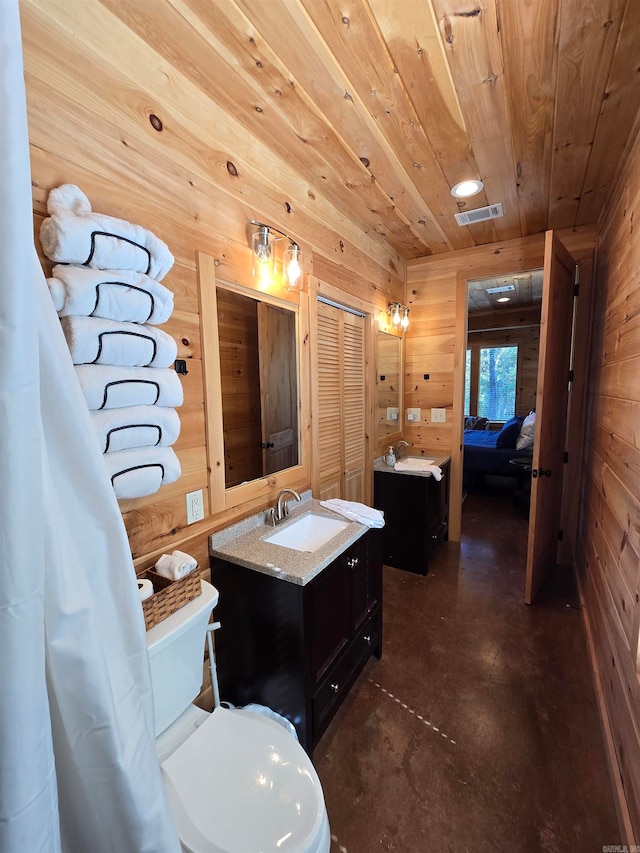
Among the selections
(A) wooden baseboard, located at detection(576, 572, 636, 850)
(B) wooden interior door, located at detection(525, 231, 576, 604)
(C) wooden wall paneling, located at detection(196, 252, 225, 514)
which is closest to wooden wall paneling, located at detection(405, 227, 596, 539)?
(B) wooden interior door, located at detection(525, 231, 576, 604)

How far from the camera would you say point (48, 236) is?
2.93 feet

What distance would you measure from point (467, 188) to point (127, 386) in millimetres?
2257

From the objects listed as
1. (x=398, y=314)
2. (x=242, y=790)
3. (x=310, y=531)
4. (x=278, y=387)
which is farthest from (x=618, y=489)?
(x=398, y=314)

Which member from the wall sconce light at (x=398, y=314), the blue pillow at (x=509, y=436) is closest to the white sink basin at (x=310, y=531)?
the wall sconce light at (x=398, y=314)

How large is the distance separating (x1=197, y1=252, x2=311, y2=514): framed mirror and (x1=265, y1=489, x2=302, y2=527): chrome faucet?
0.08 metres

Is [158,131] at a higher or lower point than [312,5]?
lower

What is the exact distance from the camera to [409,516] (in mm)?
2760

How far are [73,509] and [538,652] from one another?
2.40 meters

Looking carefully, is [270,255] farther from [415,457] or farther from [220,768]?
[415,457]

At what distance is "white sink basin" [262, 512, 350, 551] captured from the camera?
1.73 metres

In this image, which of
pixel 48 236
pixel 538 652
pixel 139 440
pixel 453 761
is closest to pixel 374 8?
pixel 48 236

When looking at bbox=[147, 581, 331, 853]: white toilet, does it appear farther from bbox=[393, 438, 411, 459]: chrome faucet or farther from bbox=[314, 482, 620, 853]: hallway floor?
bbox=[393, 438, 411, 459]: chrome faucet

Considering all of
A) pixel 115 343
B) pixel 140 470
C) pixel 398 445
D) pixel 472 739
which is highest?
pixel 115 343

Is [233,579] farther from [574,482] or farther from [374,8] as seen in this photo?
[574,482]
